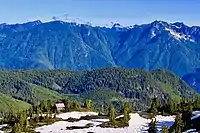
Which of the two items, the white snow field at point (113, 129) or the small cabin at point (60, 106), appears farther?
the small cabin at point (60, 106)

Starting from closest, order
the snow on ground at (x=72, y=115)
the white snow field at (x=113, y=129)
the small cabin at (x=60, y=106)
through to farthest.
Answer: the white snow field at (x=113, y=129) < the snow on ground at (x=72, y=115) < the small cabin at (x=60, y=106)

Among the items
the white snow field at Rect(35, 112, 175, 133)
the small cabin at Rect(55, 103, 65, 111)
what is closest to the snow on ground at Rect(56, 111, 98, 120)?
the white snow field at Rect(35, 112, 175, 133)

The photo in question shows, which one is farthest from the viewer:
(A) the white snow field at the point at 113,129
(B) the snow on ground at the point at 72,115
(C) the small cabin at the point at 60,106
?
(C) the small cabin at the point at 60,106

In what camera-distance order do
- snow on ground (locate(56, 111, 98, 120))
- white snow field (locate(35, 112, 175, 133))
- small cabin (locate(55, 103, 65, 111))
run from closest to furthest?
1. white snow field (locate(35, 112, 175, 133))
2. snow on ground (locate(56, 111, 98, 120))
3. small cabin (locate(55, 103, 65, 111))

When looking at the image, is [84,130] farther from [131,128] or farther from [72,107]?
[72,107]

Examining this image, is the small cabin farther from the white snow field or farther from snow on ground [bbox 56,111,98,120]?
the white snow field

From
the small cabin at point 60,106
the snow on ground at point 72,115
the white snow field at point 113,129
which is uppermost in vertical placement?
the small cabin at point 60,106

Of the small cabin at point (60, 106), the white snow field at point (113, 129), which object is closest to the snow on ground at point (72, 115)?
the white snow field at point (113, 129)

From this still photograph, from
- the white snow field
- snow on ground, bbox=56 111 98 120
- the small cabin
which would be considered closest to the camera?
the white snow field

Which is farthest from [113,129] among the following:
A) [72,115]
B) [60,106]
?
[60,106]

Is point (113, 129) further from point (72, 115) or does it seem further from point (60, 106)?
point (60, 106)

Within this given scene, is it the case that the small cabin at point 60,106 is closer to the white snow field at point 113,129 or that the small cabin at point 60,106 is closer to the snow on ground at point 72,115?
the snow on ground at point 72,115
